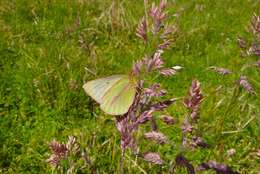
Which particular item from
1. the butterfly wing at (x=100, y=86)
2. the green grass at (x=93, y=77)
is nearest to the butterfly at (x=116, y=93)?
the butterfly wing at (x=100, y=86)

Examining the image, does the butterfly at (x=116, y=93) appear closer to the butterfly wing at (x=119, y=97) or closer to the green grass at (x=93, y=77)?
the butterfly wing at (x=119, y=97)

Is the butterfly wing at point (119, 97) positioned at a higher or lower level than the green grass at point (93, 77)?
higher

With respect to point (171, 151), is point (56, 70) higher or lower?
higher

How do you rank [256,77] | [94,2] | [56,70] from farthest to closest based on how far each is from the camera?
[94,2]
[256,77]
[56,70]

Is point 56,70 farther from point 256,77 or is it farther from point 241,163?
point 256,77

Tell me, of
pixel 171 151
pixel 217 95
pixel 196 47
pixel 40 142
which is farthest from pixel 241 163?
pixel 196 47

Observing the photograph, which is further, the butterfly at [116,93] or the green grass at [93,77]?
the green grass at [93,77]

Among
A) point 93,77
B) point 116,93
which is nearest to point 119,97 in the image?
point 116,93

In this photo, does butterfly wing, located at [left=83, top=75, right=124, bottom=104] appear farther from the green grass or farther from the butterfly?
the green grass
